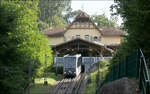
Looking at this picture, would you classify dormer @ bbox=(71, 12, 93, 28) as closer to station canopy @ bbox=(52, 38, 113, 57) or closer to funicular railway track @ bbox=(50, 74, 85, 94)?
station canopy @ bbox=(52, 38, 113, 57)

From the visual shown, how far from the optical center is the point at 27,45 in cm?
2536

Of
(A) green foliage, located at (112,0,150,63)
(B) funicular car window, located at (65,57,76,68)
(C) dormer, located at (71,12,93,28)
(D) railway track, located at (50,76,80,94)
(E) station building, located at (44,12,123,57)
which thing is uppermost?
(A) green foliage, located at (112,0,150,63)

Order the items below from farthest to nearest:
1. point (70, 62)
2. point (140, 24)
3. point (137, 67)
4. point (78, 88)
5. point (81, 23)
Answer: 1. point (81, 23)
2. point (70, 62)
3. point (78, 88)
4. point (140, 24)
5. point (137, 67)

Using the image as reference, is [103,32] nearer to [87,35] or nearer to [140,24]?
[87,35]

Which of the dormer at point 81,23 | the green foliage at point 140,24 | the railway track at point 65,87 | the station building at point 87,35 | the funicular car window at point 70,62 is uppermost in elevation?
the green foliage at point 140,24

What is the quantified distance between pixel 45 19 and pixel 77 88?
2229 inches

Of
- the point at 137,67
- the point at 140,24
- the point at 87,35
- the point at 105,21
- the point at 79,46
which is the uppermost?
the point at 140,24

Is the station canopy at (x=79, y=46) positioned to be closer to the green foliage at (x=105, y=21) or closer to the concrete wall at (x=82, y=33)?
the concrete wall at (x=82, y=33)

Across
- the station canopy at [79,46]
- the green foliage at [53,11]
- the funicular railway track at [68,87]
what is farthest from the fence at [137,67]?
the green foliage at [53,11]

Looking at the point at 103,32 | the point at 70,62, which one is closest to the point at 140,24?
the point at 70,62

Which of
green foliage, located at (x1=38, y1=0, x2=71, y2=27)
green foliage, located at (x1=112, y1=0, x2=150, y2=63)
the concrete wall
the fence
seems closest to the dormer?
the concrete wall

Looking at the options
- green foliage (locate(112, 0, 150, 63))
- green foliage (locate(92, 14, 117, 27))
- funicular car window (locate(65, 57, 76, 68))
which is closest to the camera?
green foliage (locate(112, 0, 150, 63))

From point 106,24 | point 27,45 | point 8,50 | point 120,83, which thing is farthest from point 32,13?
point 106,24

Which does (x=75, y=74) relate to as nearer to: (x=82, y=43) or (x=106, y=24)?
(x=82, y=43)
